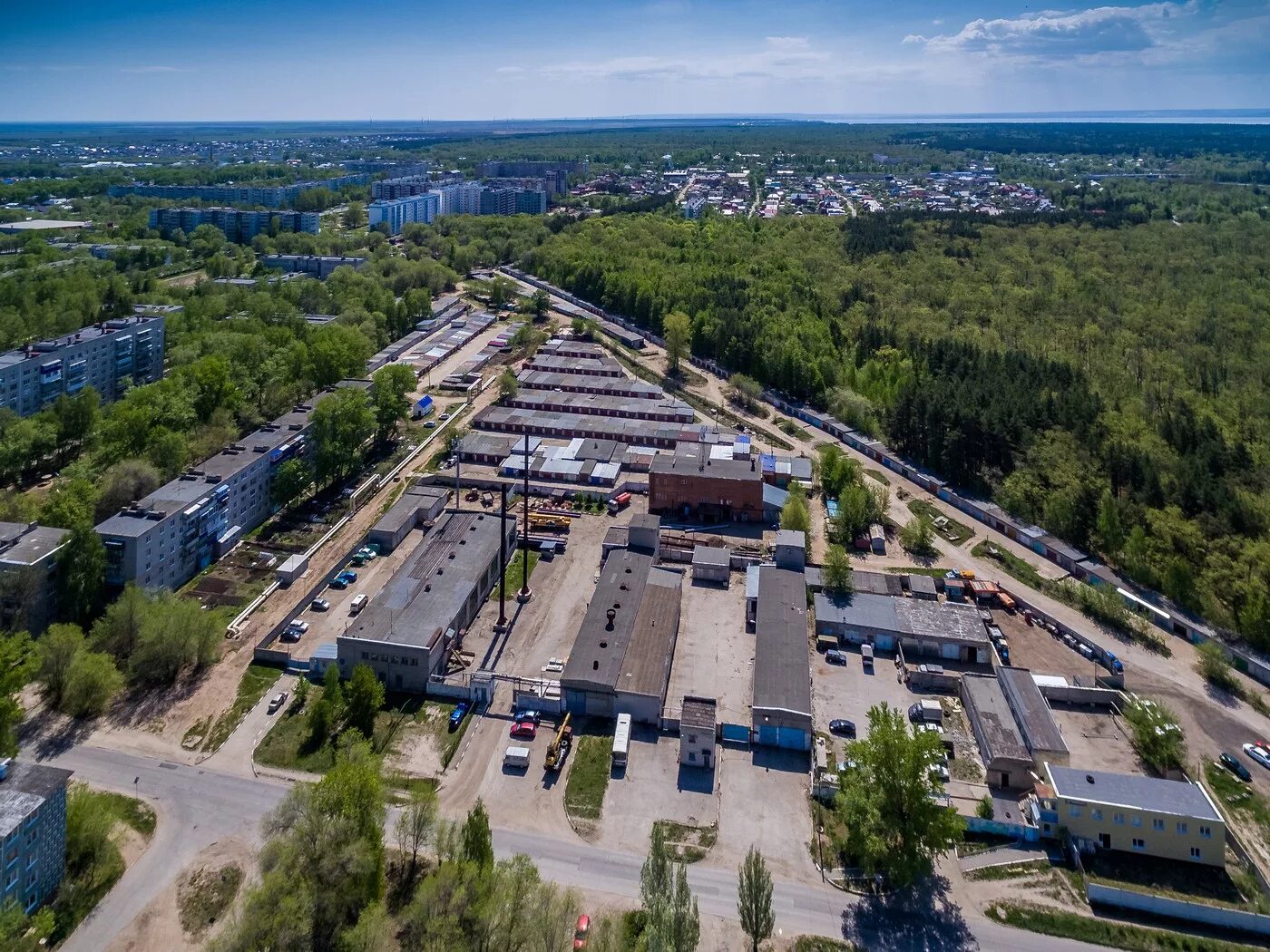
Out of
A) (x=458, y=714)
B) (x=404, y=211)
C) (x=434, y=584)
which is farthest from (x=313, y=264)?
(x=458, y=714)

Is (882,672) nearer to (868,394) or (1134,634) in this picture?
(1134,634)

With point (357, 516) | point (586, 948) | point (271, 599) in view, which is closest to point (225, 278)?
point (357, 516)

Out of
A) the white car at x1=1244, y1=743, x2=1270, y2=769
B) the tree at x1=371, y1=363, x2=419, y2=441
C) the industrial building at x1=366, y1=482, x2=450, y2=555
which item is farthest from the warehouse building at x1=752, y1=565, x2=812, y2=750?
the tree at x1=371, y1=363, x2=419, y2=441

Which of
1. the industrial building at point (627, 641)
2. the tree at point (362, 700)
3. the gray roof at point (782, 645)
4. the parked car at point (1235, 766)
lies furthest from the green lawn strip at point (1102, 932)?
the tree at point (362, 700)

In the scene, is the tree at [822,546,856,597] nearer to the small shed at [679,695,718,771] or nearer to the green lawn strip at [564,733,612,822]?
the small shed at [679,695,718,771]

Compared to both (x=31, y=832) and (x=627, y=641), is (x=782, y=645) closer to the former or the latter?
(x=627, y=641)
